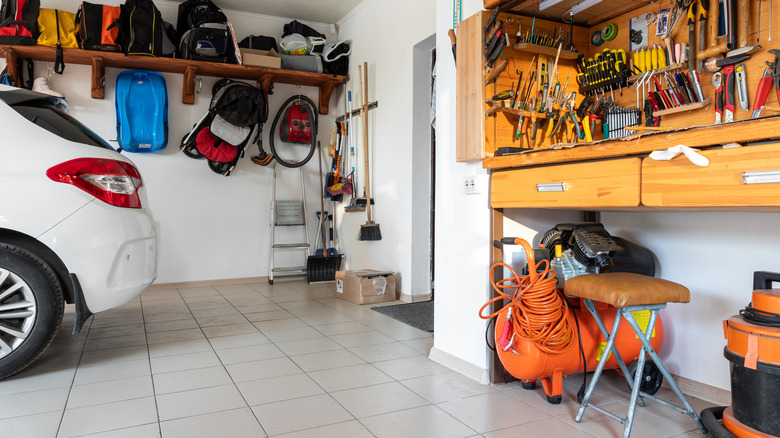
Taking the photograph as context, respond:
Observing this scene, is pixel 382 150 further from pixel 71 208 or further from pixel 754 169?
pixel 754 169

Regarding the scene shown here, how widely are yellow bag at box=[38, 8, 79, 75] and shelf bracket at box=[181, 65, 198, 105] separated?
92 centimetres

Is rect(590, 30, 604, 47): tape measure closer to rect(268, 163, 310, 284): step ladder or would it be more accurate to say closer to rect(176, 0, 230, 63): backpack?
rect(176, 0, 230, 63): backpack

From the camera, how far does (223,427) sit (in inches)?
71.2

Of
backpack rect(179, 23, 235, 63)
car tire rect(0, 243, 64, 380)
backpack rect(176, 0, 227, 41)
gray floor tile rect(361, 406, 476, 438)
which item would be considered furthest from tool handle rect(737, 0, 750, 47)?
backpack rect(176, 0, 227, 41)

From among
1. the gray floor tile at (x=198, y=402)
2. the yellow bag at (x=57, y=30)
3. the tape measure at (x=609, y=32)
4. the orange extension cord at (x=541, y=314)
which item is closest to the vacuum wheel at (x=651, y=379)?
the orange extension cord at (x=541, y=314)

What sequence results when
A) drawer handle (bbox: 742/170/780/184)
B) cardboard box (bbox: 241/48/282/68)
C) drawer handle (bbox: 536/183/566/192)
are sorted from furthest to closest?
1. cardboard box (bbox: 241/48/282/68)
2. drawer handle (bbox: 536/183/566/192)
3. drawer handle (bbox: 742/170/780/184)

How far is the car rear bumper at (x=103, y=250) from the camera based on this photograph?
88.6 inches

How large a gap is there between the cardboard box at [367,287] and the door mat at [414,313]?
0.19 meters

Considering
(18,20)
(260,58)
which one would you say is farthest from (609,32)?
(18,20)

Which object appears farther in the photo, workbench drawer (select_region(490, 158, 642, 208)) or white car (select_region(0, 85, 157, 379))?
white car (select_region(0, 85, 157, 379))

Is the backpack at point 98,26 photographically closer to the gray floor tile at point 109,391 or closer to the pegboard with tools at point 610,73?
the gray floor tile at point 109,391

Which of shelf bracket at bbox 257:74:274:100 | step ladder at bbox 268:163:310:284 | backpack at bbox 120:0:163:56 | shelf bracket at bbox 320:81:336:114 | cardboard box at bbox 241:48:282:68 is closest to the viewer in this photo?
backpack at bbox 120:0:163:56

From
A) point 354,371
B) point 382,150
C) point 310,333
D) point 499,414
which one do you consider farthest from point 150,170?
point 499,414

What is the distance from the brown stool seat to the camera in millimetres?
1609
